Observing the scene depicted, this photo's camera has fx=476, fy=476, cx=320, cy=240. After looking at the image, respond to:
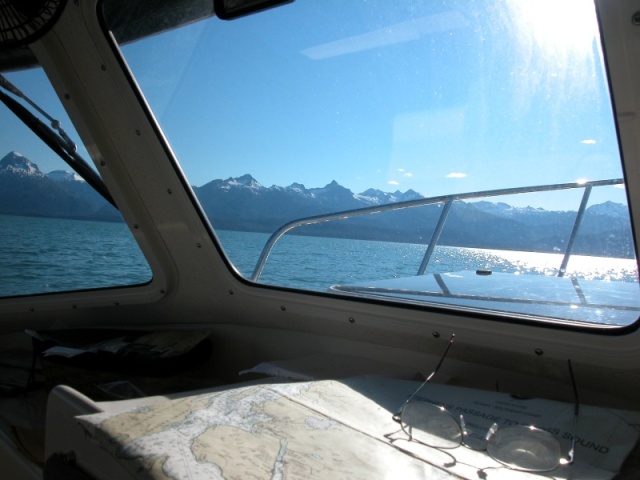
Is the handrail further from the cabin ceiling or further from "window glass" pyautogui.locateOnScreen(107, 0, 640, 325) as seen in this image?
the cabin ceiling

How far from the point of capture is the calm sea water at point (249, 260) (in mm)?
1689

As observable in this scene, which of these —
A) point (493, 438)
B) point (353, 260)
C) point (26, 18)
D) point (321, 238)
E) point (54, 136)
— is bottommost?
point (493, 438)

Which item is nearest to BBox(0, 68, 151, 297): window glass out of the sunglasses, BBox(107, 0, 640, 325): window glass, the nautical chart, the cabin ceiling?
the cabin ceiling

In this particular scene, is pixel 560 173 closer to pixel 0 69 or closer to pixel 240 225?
pixel 240 225

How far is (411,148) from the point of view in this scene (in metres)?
1.66

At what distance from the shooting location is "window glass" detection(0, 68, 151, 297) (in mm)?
2259

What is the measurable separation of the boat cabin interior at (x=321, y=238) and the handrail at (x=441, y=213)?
0.01m

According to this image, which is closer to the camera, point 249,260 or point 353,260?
point 353,260

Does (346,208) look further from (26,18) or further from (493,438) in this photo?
(26,18)

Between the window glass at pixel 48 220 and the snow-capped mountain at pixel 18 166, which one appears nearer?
the window glass at pixel 48 220

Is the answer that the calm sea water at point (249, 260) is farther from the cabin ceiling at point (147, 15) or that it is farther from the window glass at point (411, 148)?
the cabin ceiling at point (147, 15)

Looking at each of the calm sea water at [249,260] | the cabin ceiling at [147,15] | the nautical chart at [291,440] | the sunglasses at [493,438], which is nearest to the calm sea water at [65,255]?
the calm sea water at [249,260]

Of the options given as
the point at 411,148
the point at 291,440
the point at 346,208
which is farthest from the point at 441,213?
the point at 291,440

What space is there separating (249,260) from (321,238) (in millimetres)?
368
